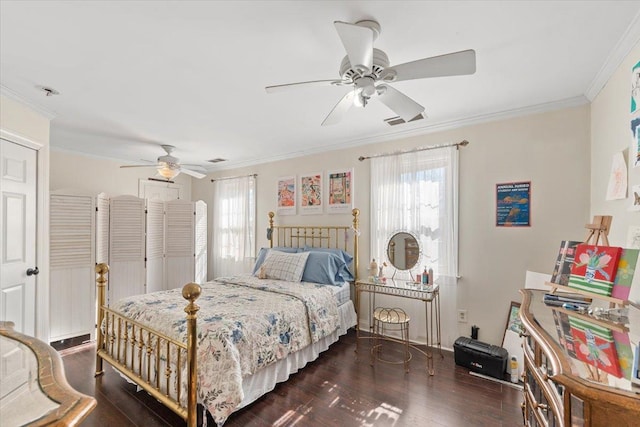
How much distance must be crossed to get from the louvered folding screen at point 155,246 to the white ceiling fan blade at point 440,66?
4.35 metres

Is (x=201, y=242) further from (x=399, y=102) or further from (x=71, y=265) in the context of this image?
(x=399, y=102)

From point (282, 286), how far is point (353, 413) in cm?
144

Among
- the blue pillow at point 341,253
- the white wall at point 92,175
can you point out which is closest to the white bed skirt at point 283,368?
the blue pillow at point 341,253

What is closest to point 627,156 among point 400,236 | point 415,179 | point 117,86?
point 415,179

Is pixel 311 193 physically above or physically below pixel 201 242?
above

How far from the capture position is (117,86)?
2355mm

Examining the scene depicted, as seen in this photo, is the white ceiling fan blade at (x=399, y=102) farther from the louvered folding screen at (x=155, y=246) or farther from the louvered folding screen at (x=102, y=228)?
the louvered folding screen at (x=155, y=246)

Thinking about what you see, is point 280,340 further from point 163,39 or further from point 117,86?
point 117,86

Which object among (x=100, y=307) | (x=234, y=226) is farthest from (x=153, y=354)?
(x=234, y=226)

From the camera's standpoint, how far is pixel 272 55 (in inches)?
75.7

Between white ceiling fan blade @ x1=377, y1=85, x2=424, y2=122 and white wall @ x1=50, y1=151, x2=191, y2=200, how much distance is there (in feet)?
13.0

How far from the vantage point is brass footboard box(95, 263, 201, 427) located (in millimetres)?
1805

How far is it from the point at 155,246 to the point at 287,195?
2.29 m

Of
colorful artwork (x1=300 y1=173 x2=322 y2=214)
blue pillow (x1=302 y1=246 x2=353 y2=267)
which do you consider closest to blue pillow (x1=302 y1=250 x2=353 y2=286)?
blue pillow (x1=302 y1=246 x2=353 y2=267)
